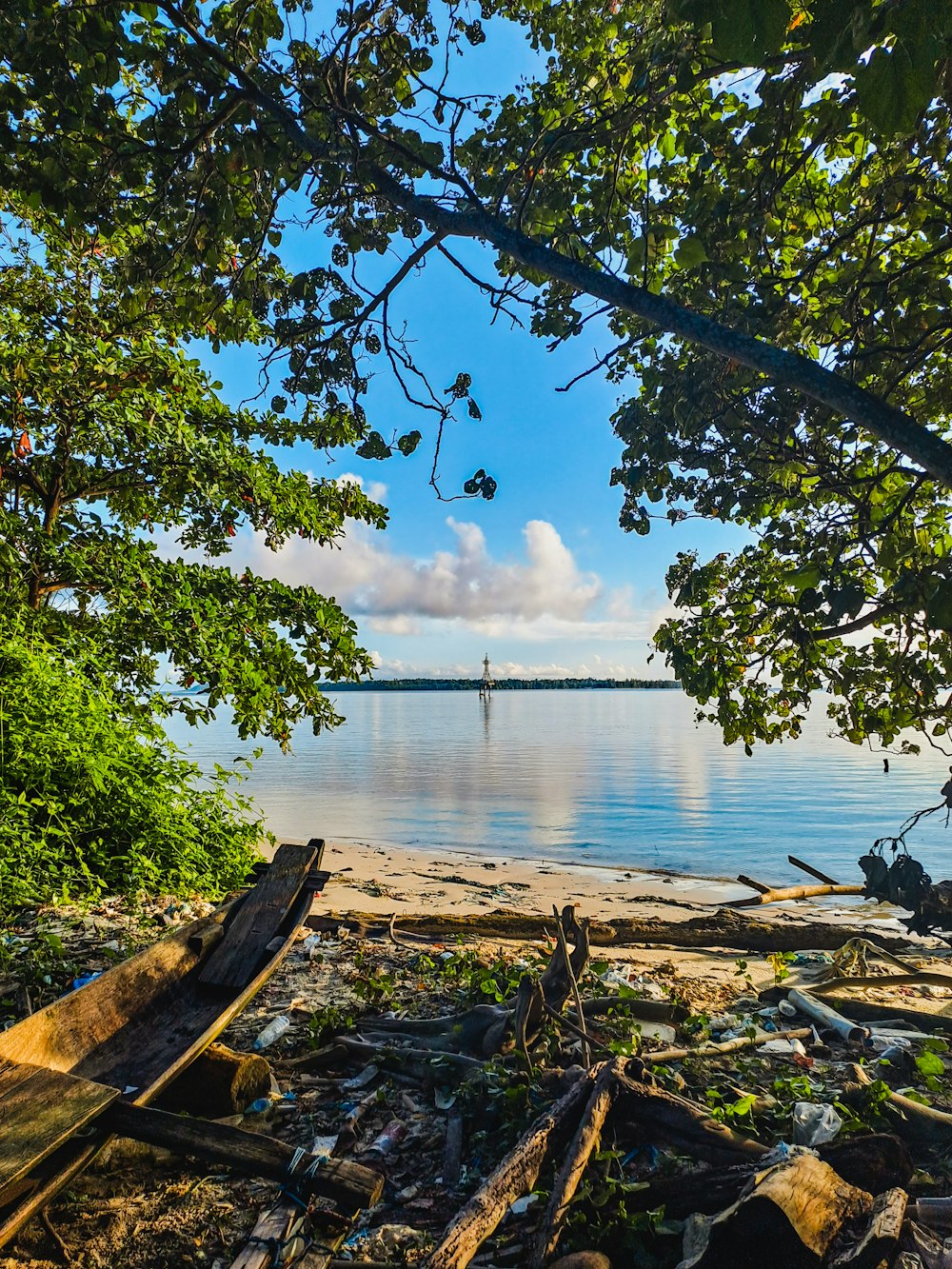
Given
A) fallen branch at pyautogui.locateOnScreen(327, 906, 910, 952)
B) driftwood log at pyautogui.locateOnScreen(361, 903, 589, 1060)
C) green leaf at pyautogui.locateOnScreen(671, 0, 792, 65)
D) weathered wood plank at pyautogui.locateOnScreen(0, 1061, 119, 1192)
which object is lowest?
fallen branch at pyautogui.locateOnScreen(327, 906, 910, 952)

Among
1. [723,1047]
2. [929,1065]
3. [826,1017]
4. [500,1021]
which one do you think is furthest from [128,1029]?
[826,1017]

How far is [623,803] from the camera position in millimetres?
23375

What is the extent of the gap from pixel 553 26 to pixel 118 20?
10.1ft

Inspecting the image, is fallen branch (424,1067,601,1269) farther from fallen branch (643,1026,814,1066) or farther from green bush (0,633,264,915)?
green bush (0,633,264,915)

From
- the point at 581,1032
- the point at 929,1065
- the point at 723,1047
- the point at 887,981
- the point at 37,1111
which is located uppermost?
the point at 37,1111

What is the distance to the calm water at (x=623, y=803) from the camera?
17.3m

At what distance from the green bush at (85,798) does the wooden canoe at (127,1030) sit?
2.07m

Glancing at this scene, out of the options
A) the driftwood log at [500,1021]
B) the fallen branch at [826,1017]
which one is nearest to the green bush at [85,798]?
the driftwood log at [500,1021]

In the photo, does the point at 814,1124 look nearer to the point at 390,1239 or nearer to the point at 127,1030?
the point at 390,1239

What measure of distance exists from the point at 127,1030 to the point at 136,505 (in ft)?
21.3

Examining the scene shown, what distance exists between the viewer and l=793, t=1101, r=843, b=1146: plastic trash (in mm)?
3270

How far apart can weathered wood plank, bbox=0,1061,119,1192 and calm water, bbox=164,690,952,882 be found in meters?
14.4

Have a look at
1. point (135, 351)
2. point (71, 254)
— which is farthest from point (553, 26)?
point (71, 254)

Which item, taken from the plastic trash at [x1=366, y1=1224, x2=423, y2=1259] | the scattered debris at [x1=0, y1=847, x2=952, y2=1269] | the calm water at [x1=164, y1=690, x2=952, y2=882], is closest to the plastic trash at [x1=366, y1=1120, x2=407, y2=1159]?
the scattered debris at [x1=0, y1=847, x2=952, y2=1269]
